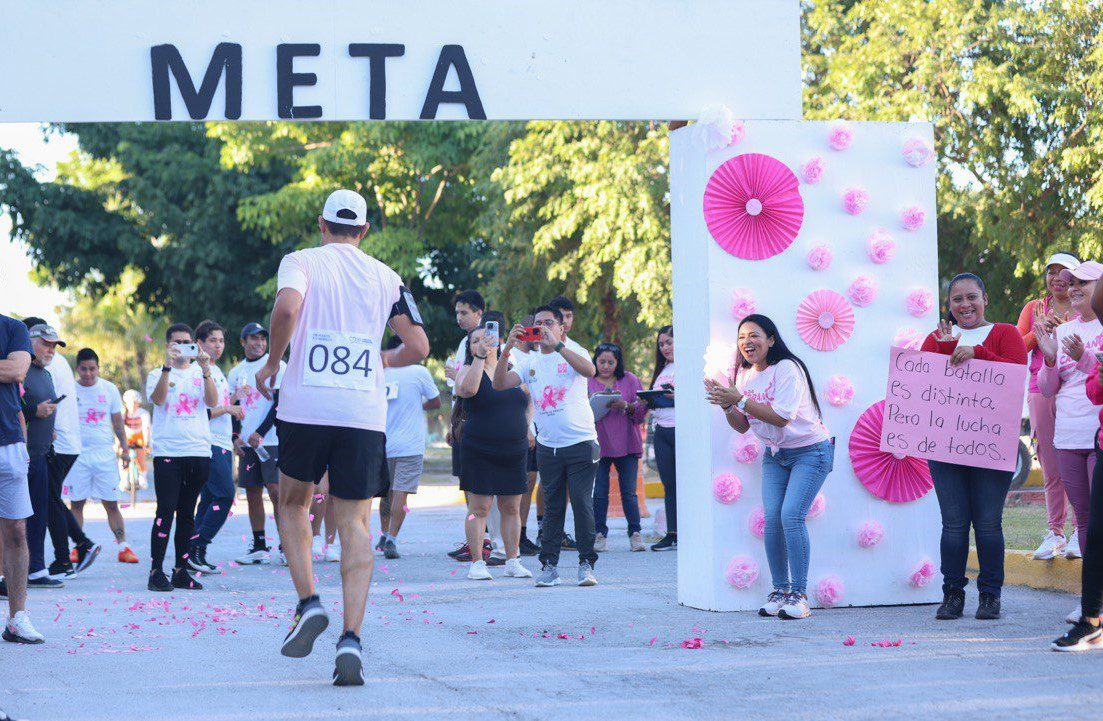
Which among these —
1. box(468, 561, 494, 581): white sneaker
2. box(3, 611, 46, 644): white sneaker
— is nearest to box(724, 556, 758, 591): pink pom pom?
box(468, 561, 494, 581): white sneaker

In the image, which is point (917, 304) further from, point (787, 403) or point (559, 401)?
point (559, 401)

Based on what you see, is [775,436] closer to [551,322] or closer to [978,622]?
[978,622]

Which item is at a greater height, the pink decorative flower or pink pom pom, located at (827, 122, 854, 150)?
pink pom pom, located at (827, 122, 854, 150)

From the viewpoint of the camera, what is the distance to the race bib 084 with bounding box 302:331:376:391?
6.01 m

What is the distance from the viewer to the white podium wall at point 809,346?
815cm

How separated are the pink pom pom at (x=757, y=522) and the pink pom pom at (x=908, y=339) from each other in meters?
1.32

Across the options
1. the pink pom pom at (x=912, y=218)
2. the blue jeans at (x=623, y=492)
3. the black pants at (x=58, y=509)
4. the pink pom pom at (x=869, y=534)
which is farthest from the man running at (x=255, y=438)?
the pink pom pom at (x=912, y=218)

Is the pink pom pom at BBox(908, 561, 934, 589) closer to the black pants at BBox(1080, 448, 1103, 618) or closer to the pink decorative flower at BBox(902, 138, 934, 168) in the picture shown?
the black pants at BBox(1080, 448, 1103, 618)

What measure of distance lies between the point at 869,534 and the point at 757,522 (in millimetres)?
696

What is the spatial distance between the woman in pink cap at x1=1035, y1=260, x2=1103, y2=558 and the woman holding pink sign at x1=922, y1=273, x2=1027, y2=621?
0.97ft

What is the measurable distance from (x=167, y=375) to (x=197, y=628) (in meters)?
2.97

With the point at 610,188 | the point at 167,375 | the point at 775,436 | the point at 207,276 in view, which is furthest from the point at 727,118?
the point at 207,276

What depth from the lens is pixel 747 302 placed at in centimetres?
814

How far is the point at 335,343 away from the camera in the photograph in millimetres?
6047
